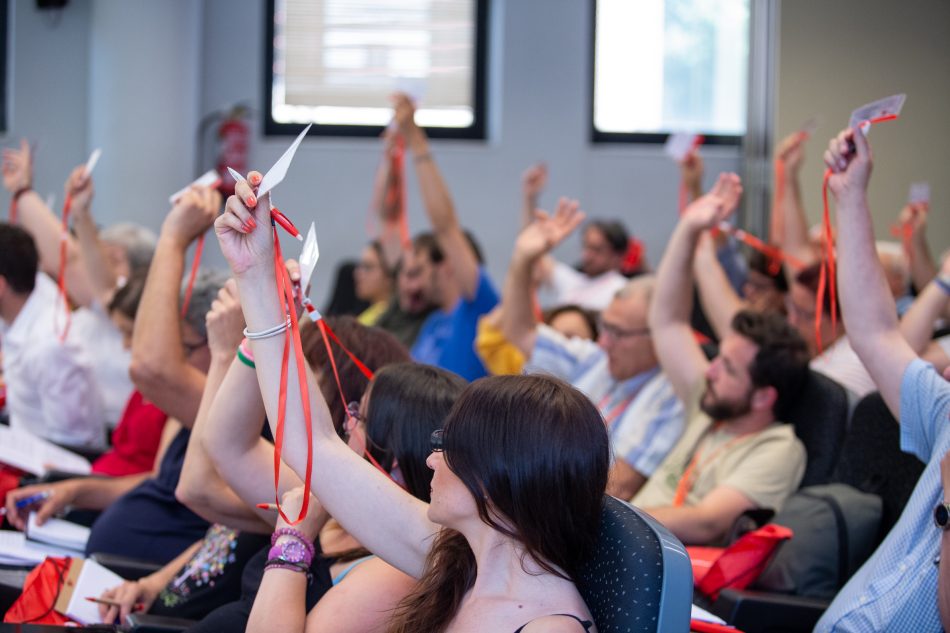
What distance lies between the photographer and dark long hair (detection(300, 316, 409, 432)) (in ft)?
5.55

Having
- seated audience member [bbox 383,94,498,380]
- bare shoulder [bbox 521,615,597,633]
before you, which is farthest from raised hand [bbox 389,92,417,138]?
bare shoulder [bbox 521,615,597,633]

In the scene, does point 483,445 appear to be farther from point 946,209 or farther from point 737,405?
point 946,209

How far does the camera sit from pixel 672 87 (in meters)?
6.25

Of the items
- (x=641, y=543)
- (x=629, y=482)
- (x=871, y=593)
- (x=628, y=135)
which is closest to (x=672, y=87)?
(x=628, y=135)

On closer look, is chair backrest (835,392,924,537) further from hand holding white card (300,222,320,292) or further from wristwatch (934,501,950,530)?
hand holding white card (300,222,320,292)

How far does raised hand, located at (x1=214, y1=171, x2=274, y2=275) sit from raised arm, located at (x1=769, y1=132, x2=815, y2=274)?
2.55 meters

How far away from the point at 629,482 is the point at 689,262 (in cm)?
58

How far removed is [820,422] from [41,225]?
232 centimetres

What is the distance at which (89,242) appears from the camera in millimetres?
3031

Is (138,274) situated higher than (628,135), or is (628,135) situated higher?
(628,135)

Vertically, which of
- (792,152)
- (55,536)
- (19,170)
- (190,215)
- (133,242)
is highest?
(792,152)

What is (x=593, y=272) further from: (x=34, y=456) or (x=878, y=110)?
(x=878, y=110)

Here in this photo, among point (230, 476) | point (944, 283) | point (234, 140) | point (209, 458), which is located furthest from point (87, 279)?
point (234, 140)

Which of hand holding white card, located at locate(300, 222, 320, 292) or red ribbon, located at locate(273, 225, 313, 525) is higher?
hand holding white card, located at locate(300, 222, 320, 292)
